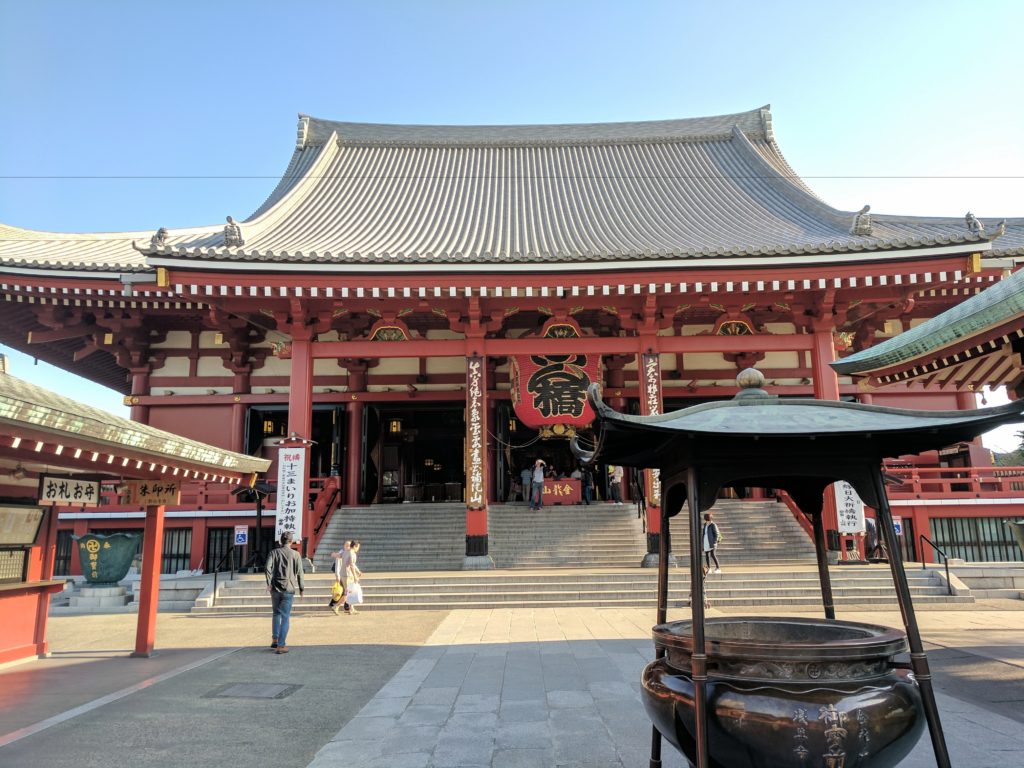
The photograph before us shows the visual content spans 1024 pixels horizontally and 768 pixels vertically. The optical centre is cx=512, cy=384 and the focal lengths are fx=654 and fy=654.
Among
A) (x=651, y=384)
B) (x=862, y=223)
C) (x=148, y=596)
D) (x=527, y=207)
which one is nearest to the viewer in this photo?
(x=148, y=596)

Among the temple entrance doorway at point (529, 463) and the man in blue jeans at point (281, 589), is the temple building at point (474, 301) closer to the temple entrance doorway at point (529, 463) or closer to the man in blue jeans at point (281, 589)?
the temple entrance doorway at point (529, 463)

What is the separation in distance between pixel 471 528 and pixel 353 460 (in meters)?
5.55

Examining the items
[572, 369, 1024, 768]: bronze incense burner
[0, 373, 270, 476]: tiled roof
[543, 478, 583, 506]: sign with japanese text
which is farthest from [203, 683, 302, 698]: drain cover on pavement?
[543, 478, 583, 506]: sign with japanese text

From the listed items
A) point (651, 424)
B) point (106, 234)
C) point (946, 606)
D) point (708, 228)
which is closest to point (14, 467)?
point (651, 424)

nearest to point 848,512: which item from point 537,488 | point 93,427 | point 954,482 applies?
point 954,482

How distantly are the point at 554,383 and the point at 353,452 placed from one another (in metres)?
6.71

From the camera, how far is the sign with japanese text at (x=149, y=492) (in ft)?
28.1

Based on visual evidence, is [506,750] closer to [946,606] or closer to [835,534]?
[946,606]

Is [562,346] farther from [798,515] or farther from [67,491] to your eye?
[67,491]

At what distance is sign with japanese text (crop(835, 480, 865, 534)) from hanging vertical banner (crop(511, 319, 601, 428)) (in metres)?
5.24

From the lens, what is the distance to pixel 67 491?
836 centimetres

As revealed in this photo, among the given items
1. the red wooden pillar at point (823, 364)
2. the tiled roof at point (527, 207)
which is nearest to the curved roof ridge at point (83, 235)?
the tiled roof at point (527, 207)

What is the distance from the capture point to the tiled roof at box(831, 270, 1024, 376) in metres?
6.21

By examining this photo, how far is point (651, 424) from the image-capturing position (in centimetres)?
371
